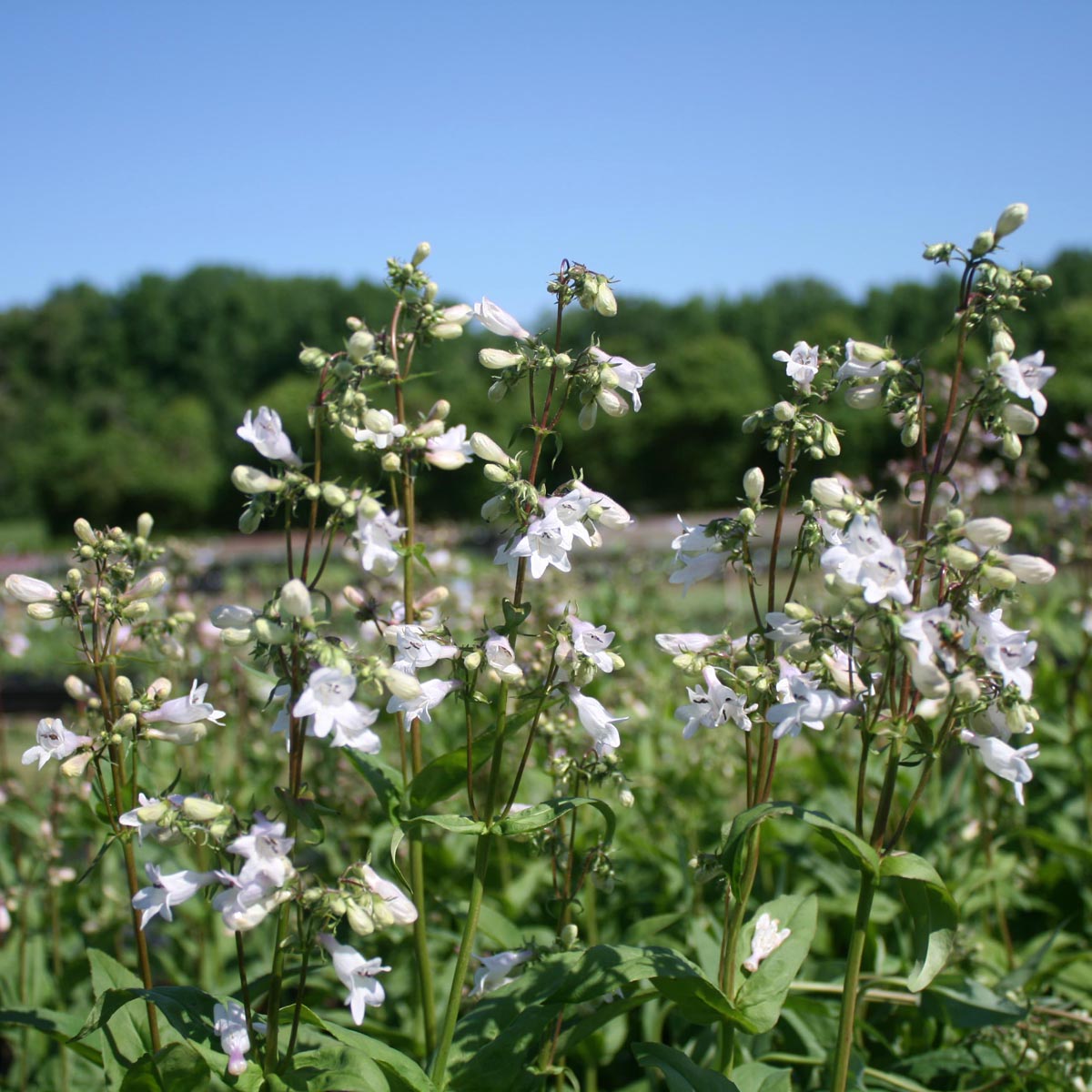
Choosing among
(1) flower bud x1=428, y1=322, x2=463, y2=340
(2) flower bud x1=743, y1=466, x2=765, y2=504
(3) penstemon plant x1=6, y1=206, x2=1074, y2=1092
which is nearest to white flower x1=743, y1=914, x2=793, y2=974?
(3) penstemon plant x1=6, y1=206, x2=1074, y2=1092

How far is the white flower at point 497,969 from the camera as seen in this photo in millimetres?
2852

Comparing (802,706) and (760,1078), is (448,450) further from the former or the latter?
(760,1078)

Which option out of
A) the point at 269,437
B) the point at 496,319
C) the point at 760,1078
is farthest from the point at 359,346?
the point at 760,1078

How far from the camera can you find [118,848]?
5.15 meters

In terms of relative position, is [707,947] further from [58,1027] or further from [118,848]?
[118,848]

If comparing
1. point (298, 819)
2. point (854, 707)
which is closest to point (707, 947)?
point (854, 707)

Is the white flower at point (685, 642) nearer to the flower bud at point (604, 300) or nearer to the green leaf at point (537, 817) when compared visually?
the green leaf at point (537, 817)

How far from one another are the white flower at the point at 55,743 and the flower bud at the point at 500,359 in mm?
1506

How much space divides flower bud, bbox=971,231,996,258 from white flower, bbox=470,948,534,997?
2236 millimetres

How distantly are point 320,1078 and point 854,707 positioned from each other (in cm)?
151

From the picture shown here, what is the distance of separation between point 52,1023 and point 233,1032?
104 cm

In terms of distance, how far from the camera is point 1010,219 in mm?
2303

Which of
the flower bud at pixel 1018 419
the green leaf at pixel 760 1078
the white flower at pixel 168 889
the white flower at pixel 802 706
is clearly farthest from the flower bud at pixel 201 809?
the flower bud at pixel 1018 419

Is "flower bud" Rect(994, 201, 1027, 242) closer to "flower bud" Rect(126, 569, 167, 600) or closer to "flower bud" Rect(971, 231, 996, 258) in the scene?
"flower bud" Rect(971, 231, 996, 258)
